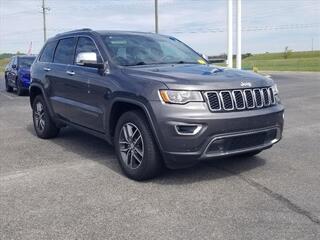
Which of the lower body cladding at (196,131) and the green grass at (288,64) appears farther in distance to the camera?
the green grass at (288,64)

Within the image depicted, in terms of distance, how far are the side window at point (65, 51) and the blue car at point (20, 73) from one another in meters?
9.80

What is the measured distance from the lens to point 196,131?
4602 mm

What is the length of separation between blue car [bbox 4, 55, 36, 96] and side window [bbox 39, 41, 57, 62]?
9.10m

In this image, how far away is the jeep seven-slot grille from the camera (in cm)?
469

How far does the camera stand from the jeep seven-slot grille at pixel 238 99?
4.69 m

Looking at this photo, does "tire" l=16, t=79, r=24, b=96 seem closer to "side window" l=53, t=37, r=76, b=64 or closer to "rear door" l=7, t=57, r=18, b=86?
"rear door" l=7, t=57, r=18, b=86

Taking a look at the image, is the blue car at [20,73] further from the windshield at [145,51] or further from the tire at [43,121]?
the windshield at [145,51]

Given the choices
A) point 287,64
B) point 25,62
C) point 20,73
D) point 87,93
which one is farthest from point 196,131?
point 287,64

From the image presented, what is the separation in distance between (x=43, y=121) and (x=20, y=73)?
961cm

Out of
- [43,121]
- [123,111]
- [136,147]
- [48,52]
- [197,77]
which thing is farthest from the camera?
[43,121]

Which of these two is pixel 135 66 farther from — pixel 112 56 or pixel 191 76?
pixel 191 76

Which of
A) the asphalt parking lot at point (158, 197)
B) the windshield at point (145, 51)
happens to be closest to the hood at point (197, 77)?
the windshield at point (145, 51)

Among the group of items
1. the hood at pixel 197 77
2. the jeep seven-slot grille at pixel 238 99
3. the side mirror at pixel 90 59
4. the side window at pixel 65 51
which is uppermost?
the side window at pixel 65 51

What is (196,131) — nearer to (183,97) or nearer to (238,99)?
(183,97)
